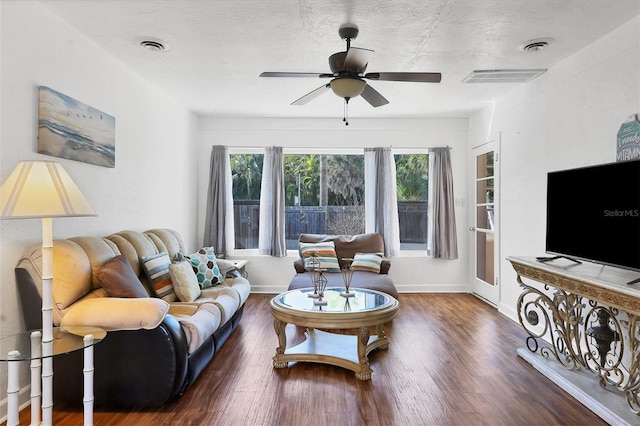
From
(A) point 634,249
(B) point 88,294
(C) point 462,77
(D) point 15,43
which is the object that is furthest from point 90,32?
(A) point 634,249

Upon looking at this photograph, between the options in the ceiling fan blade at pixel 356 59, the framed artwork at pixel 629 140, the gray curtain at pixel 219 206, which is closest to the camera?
the ceiling fan blade at pixel 356 59

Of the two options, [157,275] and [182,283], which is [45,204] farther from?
[182,283]

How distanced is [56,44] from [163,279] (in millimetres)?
1939

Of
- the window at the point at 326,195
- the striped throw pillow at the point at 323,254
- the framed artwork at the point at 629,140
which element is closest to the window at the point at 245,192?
the window at the point at 326,195

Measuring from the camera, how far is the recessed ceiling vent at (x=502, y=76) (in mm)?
3713

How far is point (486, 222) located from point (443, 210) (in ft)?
2.11

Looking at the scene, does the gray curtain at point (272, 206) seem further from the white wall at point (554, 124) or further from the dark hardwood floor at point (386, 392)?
the white wall at point (554, 124)

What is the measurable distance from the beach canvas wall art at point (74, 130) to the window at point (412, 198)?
13.1 feet

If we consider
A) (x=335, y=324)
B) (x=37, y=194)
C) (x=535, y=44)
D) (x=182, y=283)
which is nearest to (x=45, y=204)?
(x=37, y=194)

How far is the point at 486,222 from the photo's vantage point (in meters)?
5.21

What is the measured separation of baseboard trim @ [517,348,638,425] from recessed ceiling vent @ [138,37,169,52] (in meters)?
3.98

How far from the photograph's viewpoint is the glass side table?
1853 millimetres

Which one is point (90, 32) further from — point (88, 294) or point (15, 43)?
point (88, 294)

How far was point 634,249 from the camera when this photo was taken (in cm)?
230
